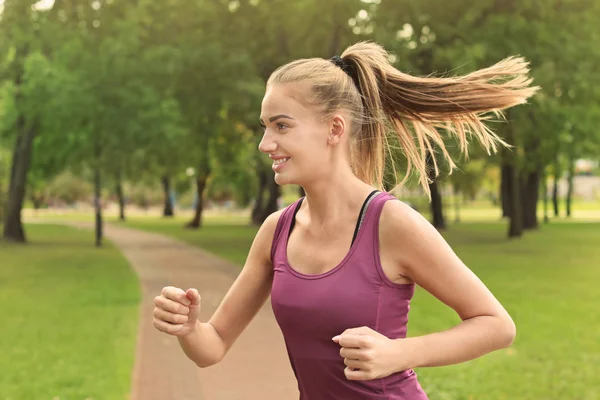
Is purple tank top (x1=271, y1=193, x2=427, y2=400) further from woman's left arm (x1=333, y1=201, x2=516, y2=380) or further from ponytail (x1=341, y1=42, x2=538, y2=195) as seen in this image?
ponytail (x1=341, y1=42, x2=538, y2=195)

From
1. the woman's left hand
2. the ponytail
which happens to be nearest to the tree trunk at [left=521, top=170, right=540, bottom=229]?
the ponytail

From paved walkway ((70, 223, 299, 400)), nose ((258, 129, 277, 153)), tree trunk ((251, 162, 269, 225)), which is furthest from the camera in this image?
tree trunk ((251, 162, 269, 225))

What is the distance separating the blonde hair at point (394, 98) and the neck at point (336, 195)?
0.31ft

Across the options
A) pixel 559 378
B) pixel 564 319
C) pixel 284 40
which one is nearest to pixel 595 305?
pixel 564 319

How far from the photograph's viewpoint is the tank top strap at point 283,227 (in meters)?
2.39

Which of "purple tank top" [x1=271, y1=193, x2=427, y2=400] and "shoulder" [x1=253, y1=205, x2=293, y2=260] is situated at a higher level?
"shoulder" [x1=253, y1=205, x2=293, y2=260]

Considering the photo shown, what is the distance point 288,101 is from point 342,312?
59cm

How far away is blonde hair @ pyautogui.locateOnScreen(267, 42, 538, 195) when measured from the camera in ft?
7.70

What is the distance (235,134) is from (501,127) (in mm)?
15287

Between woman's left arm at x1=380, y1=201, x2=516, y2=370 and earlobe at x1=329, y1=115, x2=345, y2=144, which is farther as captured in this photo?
earlobe at x1=329, y1=115, x2=345, y2=144

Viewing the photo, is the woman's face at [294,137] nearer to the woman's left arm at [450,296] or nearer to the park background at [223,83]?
the woman's left arm at [450,296]

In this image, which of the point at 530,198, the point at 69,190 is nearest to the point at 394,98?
the point at 530,198

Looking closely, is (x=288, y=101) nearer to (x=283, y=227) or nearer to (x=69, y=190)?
(x=283, y=227)

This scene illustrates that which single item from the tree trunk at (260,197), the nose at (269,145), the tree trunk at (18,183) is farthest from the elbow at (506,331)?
the tree trunk at (260,197)
